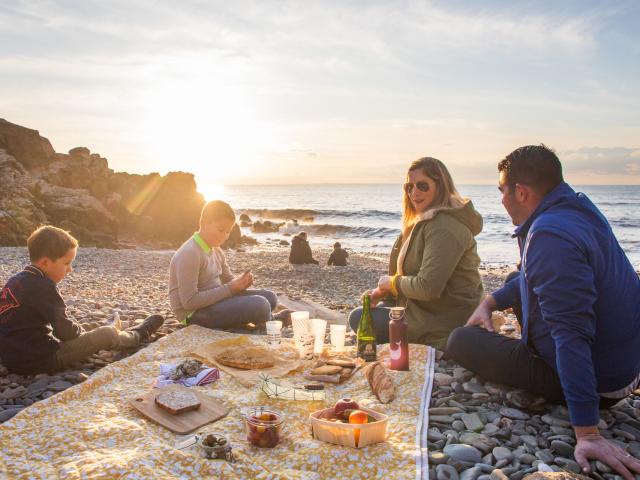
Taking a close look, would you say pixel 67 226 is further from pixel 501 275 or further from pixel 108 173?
pixel 501 275

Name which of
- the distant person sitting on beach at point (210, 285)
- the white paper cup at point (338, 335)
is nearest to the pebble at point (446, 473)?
the white paper cup at point (338, 335)

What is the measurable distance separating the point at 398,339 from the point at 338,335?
0.93 metres

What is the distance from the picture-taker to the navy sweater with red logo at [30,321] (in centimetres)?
530

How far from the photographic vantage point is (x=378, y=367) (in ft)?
16.2

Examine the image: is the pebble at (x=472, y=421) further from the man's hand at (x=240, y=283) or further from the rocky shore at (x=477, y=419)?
the man's hand at (x=240, y=283)

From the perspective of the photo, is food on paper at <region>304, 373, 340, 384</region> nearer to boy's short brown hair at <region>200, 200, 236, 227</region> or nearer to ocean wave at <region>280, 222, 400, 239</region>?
boy's short brown hair at <region>200, 200, 236, 227</region>

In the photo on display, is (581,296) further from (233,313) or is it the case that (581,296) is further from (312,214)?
(312,214)

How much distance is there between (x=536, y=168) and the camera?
402 cm

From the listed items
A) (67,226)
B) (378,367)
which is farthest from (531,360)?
(67,226)

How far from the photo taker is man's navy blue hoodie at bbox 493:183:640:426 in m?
3.49

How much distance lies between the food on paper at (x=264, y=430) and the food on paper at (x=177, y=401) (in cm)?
69

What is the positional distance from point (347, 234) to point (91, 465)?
37.7 metres

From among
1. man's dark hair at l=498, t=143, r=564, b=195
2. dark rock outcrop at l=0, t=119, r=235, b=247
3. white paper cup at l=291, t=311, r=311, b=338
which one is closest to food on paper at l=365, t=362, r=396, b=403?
white paper cup at l=291, t=311, r=311, b=338

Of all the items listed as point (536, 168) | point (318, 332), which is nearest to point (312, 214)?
point (318, 332)
